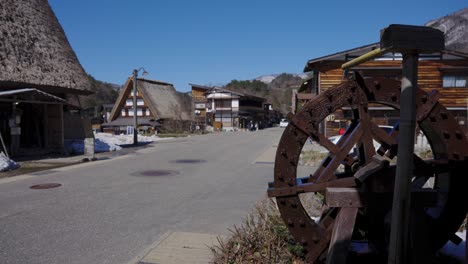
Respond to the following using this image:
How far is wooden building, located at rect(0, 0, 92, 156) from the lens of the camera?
15.6m

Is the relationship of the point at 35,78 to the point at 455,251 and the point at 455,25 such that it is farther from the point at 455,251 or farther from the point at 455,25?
the point at 455,25

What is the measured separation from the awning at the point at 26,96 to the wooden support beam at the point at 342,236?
50.1 feet

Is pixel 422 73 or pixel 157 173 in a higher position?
pixel 422 73

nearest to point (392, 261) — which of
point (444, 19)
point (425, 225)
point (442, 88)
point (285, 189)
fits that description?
point (425, 225)

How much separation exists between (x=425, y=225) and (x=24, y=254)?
16.8ft

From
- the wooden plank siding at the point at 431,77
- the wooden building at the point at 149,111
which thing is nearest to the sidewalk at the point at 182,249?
the wooden plank siding at the point at 431,77

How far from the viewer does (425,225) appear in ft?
11.9

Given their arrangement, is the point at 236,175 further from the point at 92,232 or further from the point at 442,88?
the point at 442,88

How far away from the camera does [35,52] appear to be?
1694 cm

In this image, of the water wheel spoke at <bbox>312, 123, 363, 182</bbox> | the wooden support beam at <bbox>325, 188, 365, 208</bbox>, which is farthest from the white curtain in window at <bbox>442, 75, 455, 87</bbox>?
the wooden support beam at <bbox>325, 188, 365, 208</bbox>

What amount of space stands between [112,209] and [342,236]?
5409 mm

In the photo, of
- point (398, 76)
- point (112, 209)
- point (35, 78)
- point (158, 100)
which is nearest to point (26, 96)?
point (35, 78)

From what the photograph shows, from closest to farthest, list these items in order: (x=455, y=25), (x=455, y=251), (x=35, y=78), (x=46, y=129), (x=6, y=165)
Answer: (x=455, y=251)
(x=6, y=165)
(x=35, y=78)
(x=46, y=129)
(x=455, y=25)

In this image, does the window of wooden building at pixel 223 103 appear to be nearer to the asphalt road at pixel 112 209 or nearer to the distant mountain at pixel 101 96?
the distant mountain at pixel 101 96
